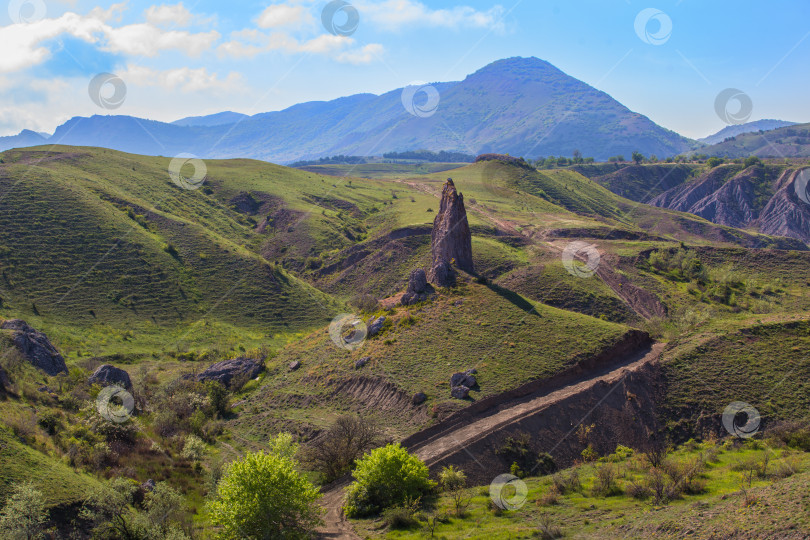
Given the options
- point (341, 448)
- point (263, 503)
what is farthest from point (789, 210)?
point (263, 503)

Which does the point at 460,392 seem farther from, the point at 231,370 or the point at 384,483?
the point at 231,370

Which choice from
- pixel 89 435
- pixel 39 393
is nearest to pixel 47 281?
pixel 39 393

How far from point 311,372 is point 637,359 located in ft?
110

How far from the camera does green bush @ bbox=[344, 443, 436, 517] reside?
33844mm

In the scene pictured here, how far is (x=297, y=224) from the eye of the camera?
124625mm

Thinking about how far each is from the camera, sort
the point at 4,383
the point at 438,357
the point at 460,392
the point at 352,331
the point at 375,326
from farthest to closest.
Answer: the point at 352,331 → the point at 375,326 → the point at 438,357 → the point at 460,392 → the point at 4,383

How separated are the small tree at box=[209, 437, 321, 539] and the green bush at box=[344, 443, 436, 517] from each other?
4.20m

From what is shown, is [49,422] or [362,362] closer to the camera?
[49,422]

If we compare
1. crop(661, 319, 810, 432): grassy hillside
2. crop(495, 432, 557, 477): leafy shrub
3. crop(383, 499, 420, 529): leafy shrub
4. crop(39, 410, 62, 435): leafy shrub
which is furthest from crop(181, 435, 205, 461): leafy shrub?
crop(661, 319, 810, 432): grassy hillside

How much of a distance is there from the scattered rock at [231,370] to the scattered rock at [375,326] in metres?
14.9

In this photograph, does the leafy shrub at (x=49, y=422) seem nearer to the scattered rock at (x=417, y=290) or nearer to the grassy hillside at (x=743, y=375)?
the scattered rock at (x=417, y=290)

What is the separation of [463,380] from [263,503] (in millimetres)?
21265

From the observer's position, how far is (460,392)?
144ft

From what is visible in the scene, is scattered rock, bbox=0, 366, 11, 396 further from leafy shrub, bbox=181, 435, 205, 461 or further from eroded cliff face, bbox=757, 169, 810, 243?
eroded cliff face, bbox=757, 169, 810, 243
